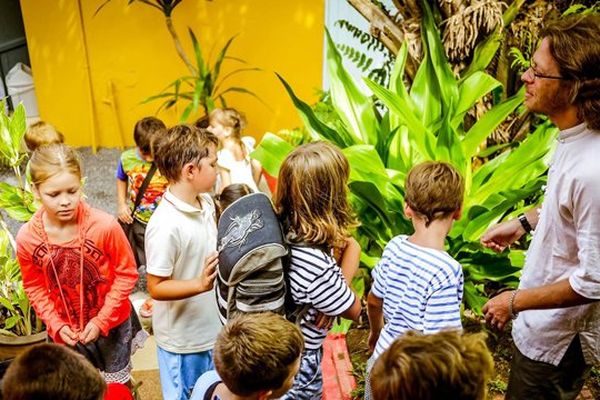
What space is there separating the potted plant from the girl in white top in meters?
1.12

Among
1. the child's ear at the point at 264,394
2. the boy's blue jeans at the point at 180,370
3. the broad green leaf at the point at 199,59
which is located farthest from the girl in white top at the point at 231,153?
the child's ear at the point at 264,394

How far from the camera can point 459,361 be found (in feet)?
3.87

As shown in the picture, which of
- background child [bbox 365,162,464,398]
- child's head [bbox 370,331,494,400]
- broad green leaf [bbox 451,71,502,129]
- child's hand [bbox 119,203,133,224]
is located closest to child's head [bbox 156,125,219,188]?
background child [bbox 365,162,464,398]

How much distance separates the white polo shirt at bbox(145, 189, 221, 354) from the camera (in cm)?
194

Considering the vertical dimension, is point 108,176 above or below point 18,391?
below

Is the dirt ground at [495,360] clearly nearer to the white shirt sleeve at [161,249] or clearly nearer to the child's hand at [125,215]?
the white shirt sleeve at [161,249]

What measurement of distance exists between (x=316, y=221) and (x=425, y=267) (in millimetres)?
373

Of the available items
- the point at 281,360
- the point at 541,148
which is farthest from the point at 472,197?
the point at 281,360

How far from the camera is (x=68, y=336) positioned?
2031 millimetres

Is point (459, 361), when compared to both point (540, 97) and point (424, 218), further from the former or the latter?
point (540, 97)

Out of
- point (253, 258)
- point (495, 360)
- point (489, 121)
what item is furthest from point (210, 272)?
point (489, 121)

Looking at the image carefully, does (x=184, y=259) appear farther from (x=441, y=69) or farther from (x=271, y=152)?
(x=441, y=69)

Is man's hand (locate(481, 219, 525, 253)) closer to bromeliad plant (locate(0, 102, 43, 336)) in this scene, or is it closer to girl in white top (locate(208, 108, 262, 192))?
girl in white top (locate(208, 108, 262, 192))

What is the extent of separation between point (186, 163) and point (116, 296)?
0.58m
